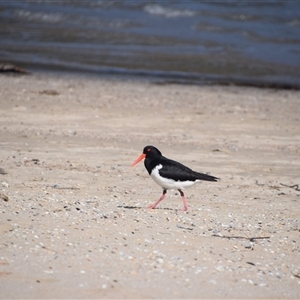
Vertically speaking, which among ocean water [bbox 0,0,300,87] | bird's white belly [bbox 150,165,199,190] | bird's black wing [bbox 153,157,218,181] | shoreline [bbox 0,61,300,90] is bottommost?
bird's white belly [bbox 150,165,199,190]

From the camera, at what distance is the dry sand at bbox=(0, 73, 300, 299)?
5938 mm

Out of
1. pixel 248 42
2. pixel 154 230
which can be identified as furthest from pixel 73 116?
pixel 248 42

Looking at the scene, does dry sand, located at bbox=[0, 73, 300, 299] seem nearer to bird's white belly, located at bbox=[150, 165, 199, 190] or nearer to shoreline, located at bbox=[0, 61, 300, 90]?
bird's white belly, located at bbox=[150, 165, 199, 190]

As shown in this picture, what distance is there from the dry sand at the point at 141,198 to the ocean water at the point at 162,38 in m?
5.24

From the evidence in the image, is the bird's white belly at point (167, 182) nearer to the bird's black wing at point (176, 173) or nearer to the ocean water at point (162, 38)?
the bird's black wing at point (176, 173)

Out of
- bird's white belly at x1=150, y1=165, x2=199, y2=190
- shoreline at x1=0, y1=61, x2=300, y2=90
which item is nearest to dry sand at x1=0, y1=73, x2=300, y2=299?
bird's white belly at x1=150, y1=165, x2=199, y2=190

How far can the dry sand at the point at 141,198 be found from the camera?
5.94 m

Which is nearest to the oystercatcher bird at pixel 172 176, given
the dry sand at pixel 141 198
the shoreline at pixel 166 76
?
the dry sand at pixel 141 198

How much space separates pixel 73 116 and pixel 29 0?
3162cm

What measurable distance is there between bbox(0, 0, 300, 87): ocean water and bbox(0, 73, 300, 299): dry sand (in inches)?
206

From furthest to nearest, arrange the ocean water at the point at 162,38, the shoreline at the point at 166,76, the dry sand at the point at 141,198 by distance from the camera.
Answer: the ocean water at the point at 162,38 → the shoreline at the point at 166,76 → the dry sand at the point at 141,198

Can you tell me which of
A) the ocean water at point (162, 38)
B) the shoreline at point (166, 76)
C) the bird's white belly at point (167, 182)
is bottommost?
the bird's white belly at point (167, 182)

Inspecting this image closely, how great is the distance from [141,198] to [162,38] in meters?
20.6

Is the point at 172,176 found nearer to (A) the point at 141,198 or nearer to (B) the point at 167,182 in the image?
(B) the point at 167,182
